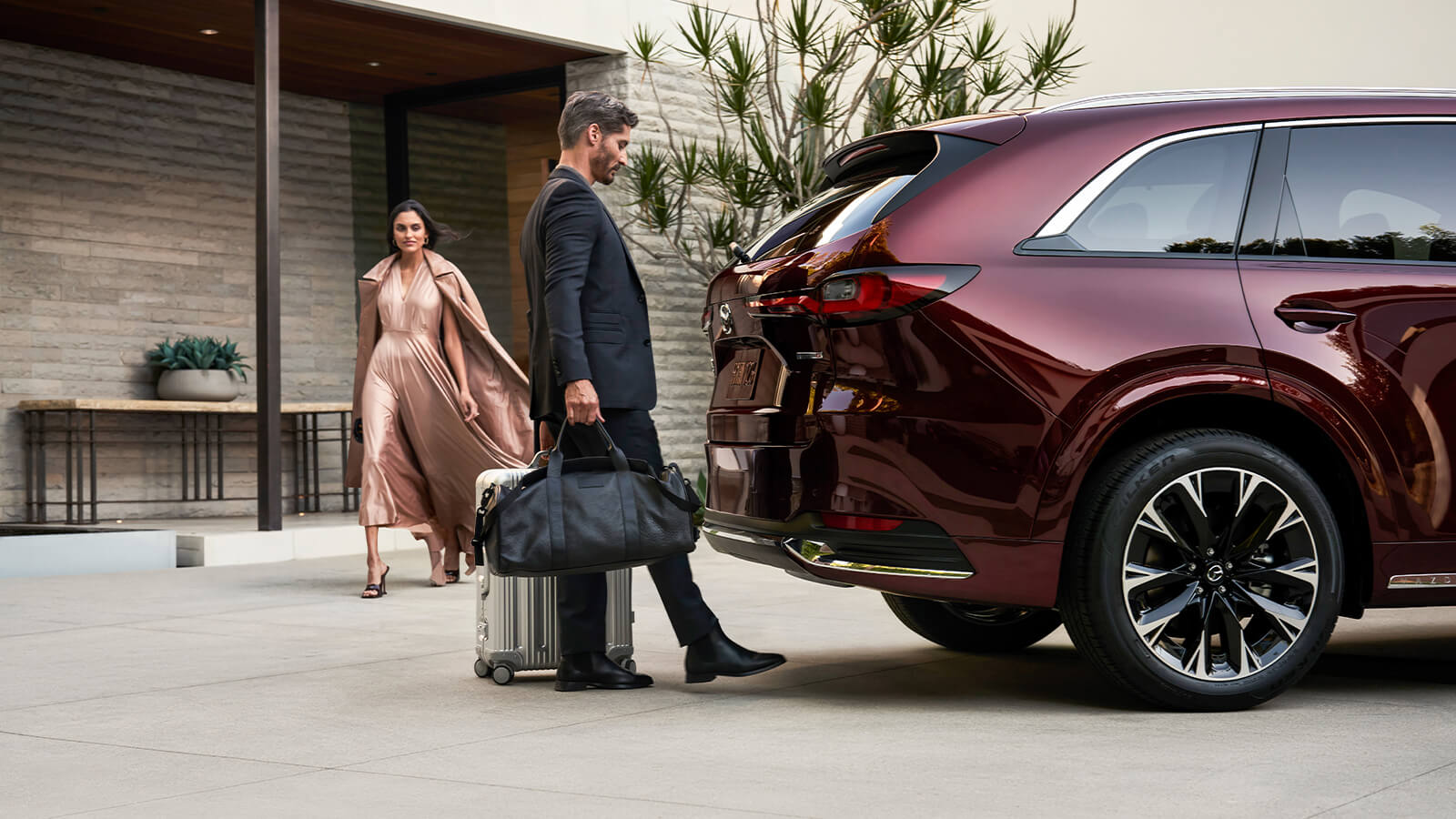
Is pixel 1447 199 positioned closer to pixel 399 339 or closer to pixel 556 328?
pixel 556 328

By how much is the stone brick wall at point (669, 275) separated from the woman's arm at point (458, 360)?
15.0ft

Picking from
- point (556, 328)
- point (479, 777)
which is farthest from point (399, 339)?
point (479, 777)

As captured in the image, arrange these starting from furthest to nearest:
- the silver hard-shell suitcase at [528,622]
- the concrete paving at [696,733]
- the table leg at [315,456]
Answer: the table leg at [315,456], the silver hard-shell suitcase at [528,622], the concrete paving at [696,733]

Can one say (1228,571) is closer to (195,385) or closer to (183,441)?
(195,385)

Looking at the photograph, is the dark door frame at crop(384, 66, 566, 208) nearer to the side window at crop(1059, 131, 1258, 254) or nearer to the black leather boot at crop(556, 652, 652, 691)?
the black leather boot at crop(556, 652, 652, 691)

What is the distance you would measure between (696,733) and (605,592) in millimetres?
929

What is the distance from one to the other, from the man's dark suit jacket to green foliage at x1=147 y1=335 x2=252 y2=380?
8.67 meters

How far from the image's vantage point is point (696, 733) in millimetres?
4191

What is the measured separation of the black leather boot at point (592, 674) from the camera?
496 centimetres

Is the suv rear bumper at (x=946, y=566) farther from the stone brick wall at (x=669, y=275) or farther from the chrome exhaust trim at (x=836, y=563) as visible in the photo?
the stone brick wall at (x=669, y=275)

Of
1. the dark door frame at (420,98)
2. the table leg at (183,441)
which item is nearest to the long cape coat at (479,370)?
the dark door frame at (420,98)

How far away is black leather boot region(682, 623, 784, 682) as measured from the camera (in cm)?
495

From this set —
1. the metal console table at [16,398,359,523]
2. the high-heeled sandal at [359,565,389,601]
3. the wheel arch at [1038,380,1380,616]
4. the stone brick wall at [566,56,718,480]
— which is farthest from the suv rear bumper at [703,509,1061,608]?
the metal console table at [16,398,359,523]

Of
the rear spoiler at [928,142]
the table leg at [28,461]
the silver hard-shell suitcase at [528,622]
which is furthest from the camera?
the table leg at [28,461]
